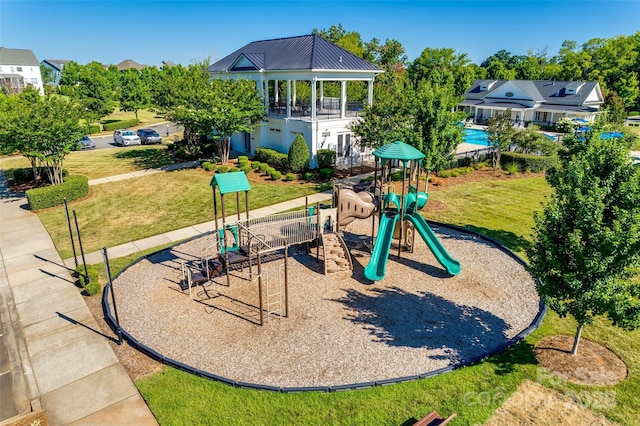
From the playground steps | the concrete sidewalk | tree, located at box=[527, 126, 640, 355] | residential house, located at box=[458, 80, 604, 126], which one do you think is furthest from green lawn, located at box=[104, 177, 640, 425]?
residential house, located at box=[458, 80, 604, 126]

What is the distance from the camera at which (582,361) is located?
35.1 ft

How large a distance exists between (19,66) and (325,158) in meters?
111

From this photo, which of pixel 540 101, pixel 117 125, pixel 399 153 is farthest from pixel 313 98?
pixel 540 101

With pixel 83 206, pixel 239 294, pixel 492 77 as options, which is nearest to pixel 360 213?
pixel 239 294

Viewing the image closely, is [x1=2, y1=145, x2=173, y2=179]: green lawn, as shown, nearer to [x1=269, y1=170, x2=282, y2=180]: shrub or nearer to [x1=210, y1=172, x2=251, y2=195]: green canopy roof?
[x1=269, y1=170, x2=282, y2=180]: shrub

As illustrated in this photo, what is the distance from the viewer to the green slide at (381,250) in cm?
1510

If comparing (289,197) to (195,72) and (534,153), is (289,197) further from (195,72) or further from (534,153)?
(534,153)

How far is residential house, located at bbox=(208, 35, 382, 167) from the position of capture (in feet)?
99.7

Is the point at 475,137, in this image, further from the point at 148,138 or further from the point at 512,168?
the point at 148,138

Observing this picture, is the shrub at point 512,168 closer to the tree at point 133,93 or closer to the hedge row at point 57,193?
the hedge row at point 57,193

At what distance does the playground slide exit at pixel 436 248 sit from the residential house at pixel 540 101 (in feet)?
162

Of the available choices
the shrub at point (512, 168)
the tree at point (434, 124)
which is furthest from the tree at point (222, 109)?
the shrub at point (512, 168)

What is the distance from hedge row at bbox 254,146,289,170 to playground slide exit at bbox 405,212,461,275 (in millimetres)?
A: 15521

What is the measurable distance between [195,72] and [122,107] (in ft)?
120
